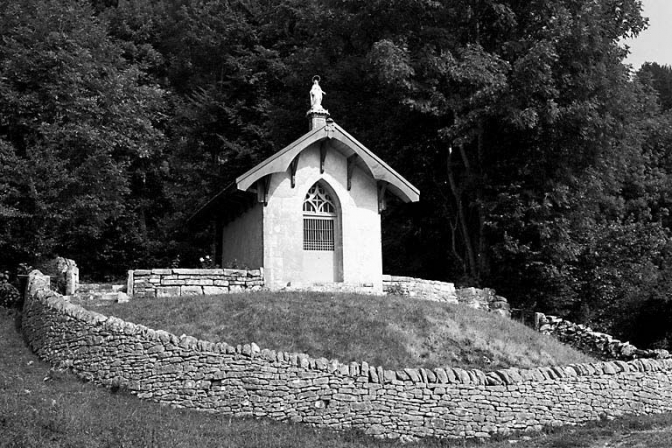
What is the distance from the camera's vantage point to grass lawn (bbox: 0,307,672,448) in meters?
14.6

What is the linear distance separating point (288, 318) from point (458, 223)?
16.0m

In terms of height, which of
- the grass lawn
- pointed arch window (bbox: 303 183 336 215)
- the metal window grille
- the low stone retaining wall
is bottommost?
the grass lawn

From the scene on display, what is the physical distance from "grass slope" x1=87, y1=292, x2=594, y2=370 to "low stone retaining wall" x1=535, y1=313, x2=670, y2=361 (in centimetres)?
252

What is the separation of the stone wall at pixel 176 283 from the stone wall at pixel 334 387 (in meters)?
4.89

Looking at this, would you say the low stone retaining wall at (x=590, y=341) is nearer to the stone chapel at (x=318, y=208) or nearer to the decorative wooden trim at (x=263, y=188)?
the stone chapel at (x=318, y=208)

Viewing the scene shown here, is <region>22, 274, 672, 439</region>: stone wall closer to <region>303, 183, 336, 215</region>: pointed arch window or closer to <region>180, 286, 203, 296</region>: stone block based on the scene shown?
<region>180, 286, 203, 296</region>: stone block

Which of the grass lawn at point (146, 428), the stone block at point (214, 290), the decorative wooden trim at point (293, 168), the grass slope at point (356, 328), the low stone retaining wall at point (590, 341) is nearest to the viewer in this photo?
the grass lawn at point (146, 428)

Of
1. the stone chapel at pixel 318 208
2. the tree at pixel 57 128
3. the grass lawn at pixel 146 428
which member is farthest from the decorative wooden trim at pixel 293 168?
the grass lawn at pixel 146 428

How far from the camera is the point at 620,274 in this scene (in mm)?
32656

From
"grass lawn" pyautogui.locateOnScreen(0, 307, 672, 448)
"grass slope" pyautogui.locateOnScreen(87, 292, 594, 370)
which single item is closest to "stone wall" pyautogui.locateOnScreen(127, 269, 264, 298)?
"grass slope" pyautogui.locateOnScreen(87, 292, 594, 370)

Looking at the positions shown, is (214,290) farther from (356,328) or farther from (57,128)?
(57,128)

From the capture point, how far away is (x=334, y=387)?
17.3m

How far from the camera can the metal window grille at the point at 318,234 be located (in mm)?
27078

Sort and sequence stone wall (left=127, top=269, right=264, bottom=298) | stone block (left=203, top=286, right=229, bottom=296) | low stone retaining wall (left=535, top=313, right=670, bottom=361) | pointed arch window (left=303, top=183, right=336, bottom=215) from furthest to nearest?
pointed arch window (left=303, top=183, right=336, bottom=215), low stone retaining wall (left=535, top=313, right=670, bottom=361), stone block (left=203, top=286, right=229, bottom=296), stone wall (left=127, top=269, right=264, bottom=298)
